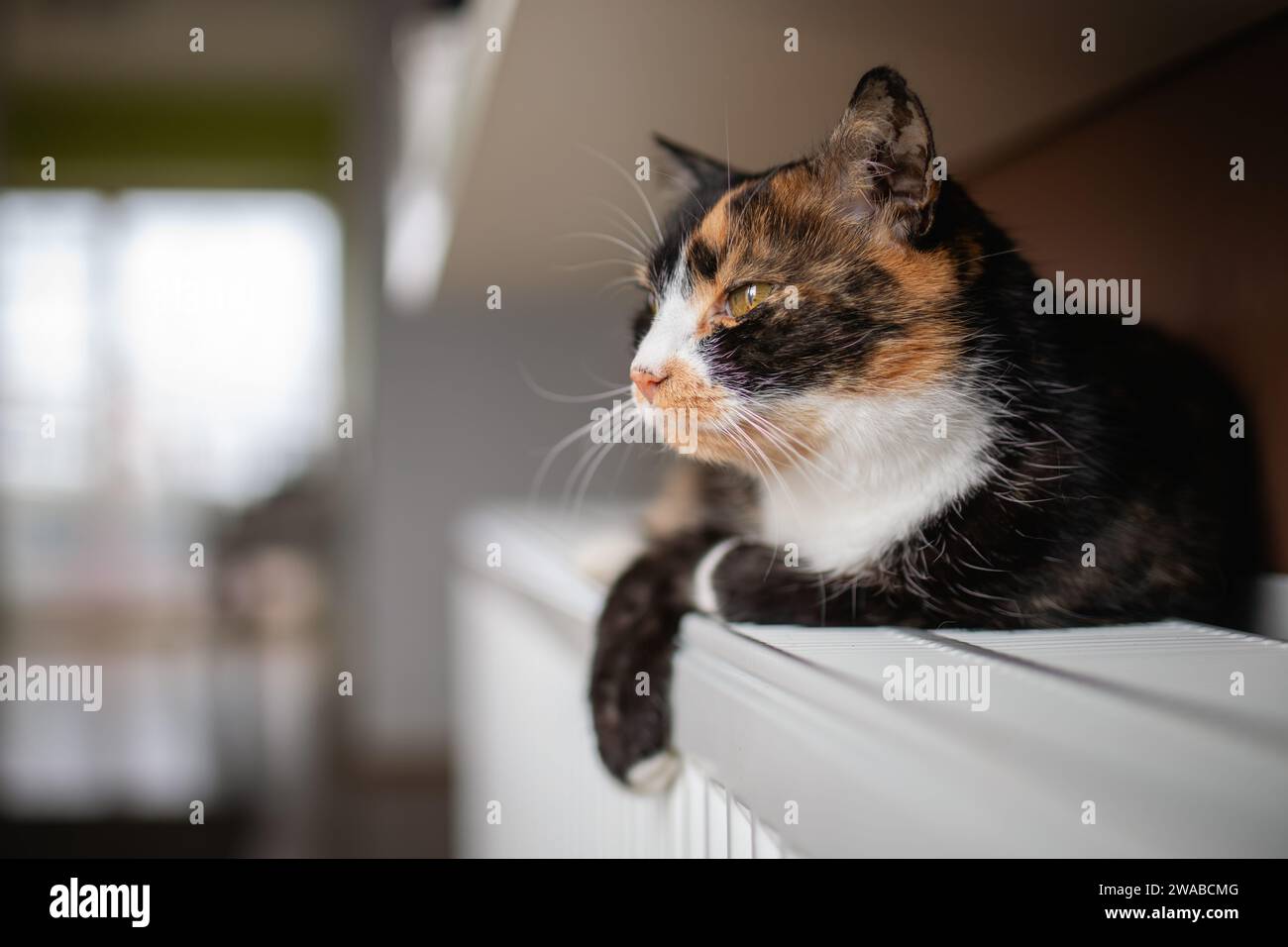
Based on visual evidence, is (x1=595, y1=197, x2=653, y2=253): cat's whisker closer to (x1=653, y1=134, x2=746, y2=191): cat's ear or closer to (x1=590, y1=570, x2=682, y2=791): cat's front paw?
(x1=653, y1=134, x2=746, y2=191): cat's ear

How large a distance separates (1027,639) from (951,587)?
0.04 meters

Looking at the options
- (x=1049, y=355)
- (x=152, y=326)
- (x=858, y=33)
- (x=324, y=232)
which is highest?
(x=324, y=232)

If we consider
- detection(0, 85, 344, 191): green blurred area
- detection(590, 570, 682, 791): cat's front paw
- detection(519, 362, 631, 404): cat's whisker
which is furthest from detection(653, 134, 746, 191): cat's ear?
detection(0, 85, 344, 191): green blurred area

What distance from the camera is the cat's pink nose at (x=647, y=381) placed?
425 millimetres

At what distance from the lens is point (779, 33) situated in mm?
401

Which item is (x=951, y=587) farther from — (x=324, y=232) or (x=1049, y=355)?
(x=324, y=232)

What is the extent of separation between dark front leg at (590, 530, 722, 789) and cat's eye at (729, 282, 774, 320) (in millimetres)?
154

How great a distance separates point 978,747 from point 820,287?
191 mm

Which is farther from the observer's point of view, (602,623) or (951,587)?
(602,623)

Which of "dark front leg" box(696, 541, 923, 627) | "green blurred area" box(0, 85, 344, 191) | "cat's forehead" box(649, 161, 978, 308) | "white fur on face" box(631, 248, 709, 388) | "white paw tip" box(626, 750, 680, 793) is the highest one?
"green blurred area" box(0, 85, 344, 191)

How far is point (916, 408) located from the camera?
0.40 metres

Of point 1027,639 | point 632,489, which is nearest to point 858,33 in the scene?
point 1027,639

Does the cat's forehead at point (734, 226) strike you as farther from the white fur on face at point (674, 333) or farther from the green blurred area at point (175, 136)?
the green blurred area at point (175, 136)

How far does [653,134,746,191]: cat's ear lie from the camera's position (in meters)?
0.43
